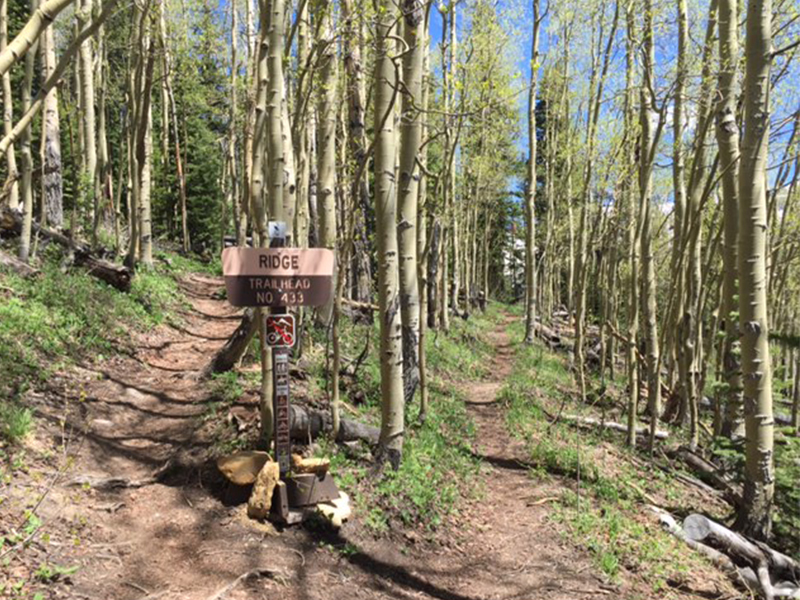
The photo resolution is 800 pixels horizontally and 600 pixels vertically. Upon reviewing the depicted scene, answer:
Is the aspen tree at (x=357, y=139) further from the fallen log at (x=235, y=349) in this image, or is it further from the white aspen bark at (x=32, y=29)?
the white aspen bark at (x=32, y=29)

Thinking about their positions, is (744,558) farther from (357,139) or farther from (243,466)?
(357,139)

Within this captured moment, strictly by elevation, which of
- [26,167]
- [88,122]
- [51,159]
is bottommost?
[26,167]

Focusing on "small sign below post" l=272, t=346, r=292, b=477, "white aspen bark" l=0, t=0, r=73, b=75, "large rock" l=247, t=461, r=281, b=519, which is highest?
"white aspen bark" l=0, t=0, r=73, b=75

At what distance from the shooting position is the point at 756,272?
4.83 metres

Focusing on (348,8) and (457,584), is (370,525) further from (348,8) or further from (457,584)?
(348,8)

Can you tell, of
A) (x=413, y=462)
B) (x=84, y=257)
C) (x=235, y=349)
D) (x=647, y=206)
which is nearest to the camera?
(x=413, y=462)

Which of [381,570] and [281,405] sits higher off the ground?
[281,405]

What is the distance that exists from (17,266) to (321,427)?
601 cm

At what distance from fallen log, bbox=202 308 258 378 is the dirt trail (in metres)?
0.77

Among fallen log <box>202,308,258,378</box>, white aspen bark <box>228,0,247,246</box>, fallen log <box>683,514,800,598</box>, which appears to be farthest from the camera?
white aspen bark <box>228,0,247,246</box>

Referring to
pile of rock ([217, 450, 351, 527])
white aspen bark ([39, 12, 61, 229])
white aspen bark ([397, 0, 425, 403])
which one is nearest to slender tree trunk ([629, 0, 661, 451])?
white aspen bark ([397, 0, 425, 403])

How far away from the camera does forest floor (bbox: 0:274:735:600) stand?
11.5ft

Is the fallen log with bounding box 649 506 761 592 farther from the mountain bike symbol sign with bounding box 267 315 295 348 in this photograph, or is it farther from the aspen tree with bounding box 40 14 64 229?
the aspen tree with bounding box 40 14 64 229

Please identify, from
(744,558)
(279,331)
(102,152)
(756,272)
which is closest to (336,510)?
(279,331)
